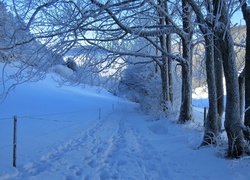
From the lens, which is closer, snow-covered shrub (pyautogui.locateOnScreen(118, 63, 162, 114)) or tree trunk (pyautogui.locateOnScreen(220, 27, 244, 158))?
tree trunk (pyautogui.locateOnScreen(220, 27, 244, 158))

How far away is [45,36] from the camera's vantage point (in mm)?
6000

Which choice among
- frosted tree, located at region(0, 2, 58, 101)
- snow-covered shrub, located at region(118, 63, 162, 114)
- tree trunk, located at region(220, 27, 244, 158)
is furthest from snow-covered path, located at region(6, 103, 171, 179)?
snow-covered shrub, located at region(118, 63, 162, 114)

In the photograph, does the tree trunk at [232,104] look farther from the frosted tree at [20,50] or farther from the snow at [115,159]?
the frosted tree at [20,50]

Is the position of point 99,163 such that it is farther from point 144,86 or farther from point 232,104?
point 144,86

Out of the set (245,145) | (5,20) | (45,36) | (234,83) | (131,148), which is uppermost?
(5,20)

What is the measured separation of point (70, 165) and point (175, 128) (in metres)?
6.12

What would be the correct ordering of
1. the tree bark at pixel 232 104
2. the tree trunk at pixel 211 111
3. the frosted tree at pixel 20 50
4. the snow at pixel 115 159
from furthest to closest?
1. the tree trunk at pixel 211 111
2. the frosted tree at pixel 20 50
3. the tree bark at pixel 232 104
4. the snow at pixel 115 159

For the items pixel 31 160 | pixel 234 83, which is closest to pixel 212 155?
pixel 234 83

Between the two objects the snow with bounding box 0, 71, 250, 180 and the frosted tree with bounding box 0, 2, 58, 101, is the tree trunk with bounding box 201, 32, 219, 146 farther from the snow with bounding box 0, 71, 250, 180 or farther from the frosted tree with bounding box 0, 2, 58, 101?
the frosted tree with bounding box 0, 2, 58, 101

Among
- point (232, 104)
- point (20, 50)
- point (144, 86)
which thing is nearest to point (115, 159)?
point (232, 104)

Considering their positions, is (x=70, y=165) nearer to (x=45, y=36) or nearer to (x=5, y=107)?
(x=45, y=36)

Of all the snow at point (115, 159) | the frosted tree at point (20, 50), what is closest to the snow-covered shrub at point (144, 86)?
the snow at point (115, 159)

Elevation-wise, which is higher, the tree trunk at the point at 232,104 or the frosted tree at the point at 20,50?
the frosted tree at the point at 20,50

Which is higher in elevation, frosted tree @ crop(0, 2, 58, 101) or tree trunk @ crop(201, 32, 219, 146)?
frosted tree @ crop(0, 2, 58, 101)
